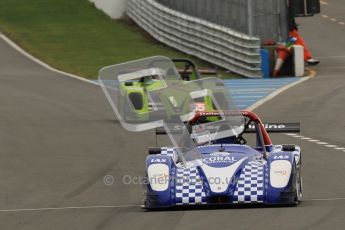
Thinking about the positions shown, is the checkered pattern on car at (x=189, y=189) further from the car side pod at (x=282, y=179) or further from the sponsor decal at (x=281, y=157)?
the sponsor decal at (x=281, y=157)

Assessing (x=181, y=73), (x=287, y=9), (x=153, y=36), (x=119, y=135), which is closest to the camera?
(x=119, y=135)

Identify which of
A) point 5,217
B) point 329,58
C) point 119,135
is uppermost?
point 5,217

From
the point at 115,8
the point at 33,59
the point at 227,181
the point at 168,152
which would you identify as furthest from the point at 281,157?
the point at 115,8

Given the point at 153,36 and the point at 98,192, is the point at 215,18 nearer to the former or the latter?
the point at 153,36

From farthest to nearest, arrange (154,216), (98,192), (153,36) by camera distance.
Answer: (153,36), (98,192), (154,216)

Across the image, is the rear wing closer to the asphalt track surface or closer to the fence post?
the asphalt track surface

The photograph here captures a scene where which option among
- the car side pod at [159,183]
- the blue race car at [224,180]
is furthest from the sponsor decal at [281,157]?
the car side pod at [159,183]

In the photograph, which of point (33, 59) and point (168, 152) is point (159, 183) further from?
point (33, 59)

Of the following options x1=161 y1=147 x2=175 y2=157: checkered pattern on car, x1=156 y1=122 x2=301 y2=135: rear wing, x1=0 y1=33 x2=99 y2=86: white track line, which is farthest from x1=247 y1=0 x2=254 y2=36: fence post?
x1=161 y1=147 x2=175 y2=157: checkered pattern on car

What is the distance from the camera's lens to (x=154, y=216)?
12.2 metres

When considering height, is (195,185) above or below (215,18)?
above

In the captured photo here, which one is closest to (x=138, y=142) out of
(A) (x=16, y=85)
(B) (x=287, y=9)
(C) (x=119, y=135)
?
(C) (x=119, y=135)

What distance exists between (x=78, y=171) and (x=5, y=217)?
13.7 feet

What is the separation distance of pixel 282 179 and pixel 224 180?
2.14 ft
